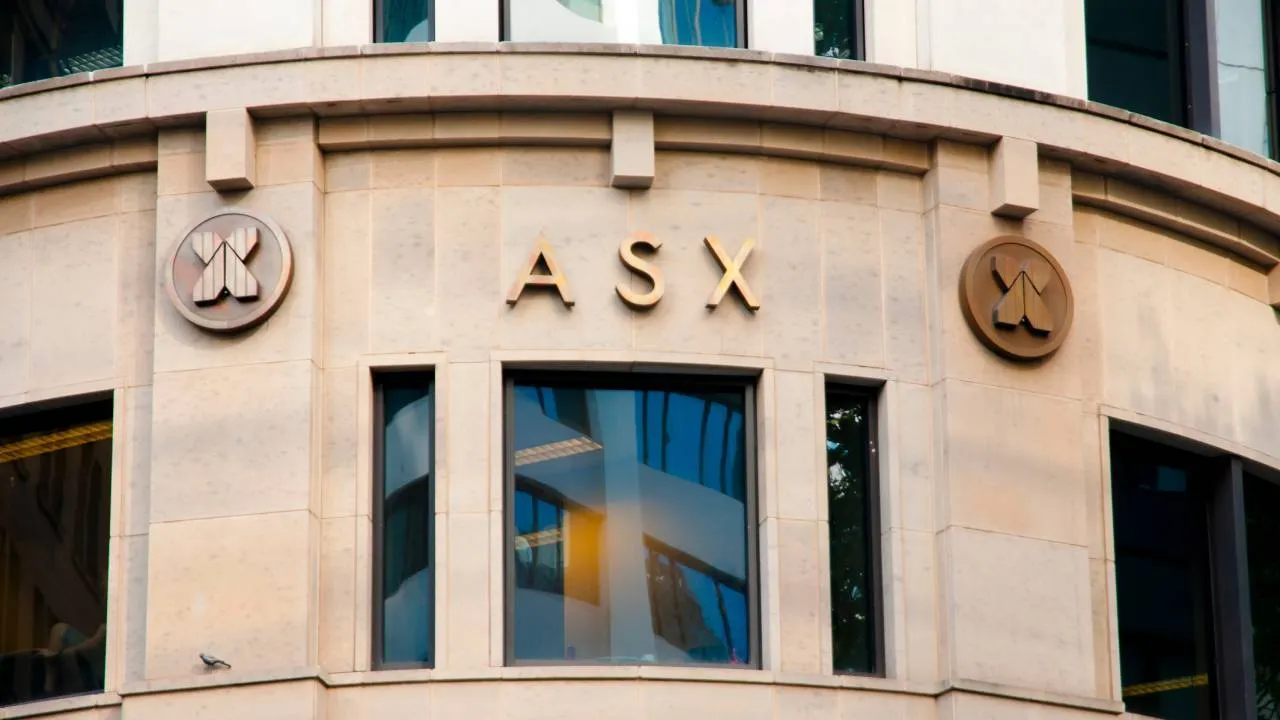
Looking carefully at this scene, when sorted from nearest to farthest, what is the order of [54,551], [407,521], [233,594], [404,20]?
[233,594] → [407,521] → [54,551] → [404,20]

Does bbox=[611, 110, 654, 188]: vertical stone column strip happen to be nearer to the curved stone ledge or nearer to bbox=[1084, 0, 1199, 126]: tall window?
Result: the curved stone ledge

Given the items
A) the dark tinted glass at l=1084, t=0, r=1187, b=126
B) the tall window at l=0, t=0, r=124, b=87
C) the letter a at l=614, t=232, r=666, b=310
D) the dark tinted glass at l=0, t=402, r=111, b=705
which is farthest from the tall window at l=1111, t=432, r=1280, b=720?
the tall window at l=0, t=0, r=124, b=87

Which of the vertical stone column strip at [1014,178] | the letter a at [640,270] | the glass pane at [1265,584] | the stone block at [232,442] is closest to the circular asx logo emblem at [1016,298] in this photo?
the vertical stone column strip at [1014,178]

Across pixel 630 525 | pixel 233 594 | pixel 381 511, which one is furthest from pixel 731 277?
pixel 233 594

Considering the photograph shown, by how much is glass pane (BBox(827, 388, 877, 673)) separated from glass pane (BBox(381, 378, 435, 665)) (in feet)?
12.0

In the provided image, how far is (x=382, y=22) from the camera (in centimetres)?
2769

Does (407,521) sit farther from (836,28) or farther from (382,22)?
(836,28)

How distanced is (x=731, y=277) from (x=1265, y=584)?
696cm

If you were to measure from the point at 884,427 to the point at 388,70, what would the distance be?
18.3 feet

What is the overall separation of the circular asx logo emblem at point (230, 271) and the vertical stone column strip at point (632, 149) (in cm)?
309

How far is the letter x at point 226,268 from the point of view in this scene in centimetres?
2627

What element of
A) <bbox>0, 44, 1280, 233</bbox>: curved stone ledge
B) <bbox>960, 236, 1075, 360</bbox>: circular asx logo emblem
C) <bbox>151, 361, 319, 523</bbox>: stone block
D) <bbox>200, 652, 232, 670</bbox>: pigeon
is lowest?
<bbox>200, 652, 232, 670</bbox>: pigeon

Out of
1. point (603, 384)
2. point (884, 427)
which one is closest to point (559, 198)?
point (603, 384)

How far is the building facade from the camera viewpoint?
25.8 metres
